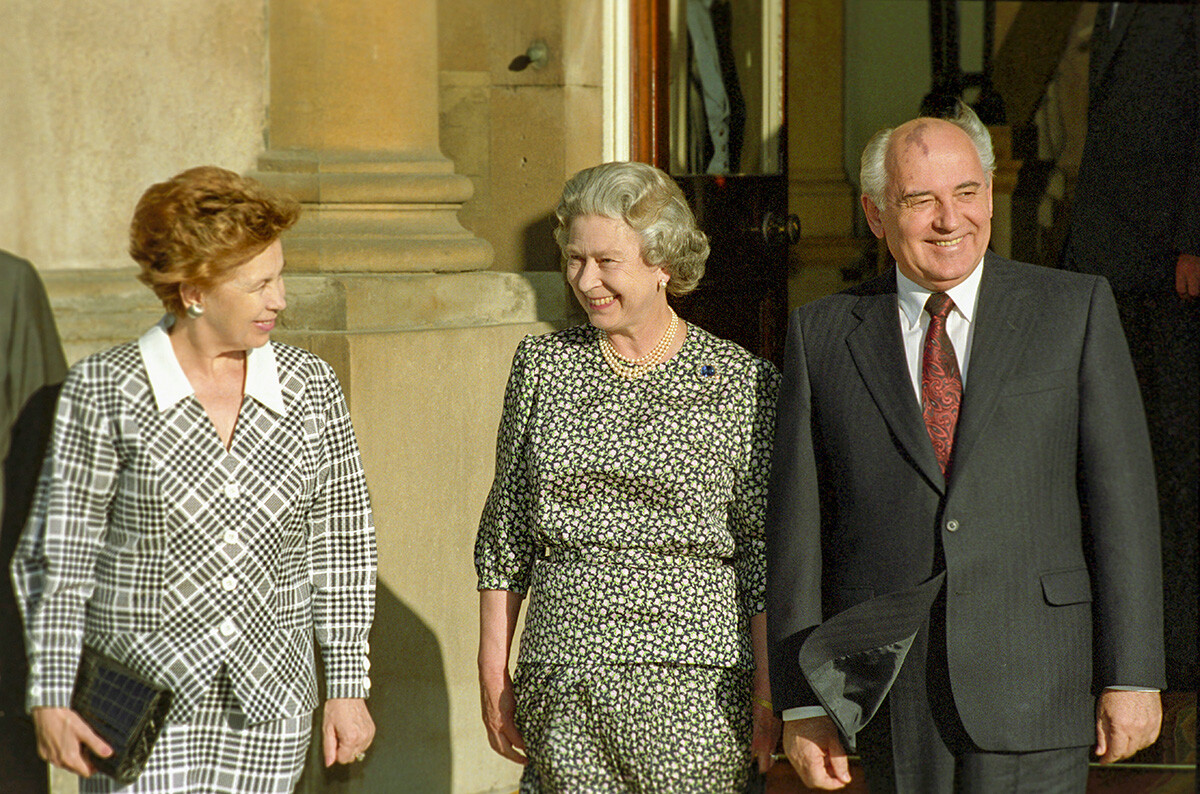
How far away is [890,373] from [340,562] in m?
1.24

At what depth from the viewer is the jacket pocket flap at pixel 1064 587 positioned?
114 inches

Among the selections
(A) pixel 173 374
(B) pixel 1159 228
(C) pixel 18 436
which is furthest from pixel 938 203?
(C) pixel 18 436

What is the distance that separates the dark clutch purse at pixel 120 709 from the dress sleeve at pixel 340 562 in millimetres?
400

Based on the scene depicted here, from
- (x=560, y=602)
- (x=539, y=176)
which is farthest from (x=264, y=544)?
(x=539, y=176)

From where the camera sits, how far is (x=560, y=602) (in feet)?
10.6

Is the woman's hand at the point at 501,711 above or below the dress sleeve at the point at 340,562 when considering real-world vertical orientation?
below

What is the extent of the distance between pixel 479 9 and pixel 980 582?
319cm

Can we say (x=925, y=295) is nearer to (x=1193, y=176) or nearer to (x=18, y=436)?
(x=1193, y=176)

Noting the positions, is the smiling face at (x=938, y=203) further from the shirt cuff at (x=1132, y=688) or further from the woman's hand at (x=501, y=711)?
the woman's hand at (x=501, y=711)

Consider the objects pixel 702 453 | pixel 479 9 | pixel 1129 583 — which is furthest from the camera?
pixel 479 9

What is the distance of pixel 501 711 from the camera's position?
134 inches

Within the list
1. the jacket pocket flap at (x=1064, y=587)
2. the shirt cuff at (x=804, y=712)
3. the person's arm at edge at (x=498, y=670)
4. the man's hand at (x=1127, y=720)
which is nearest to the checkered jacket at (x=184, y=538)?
the person's arm at edge at (x=498, y=670)

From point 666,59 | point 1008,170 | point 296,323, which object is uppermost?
point 666,59

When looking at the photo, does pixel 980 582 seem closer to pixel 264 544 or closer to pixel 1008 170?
pixel 264 544
